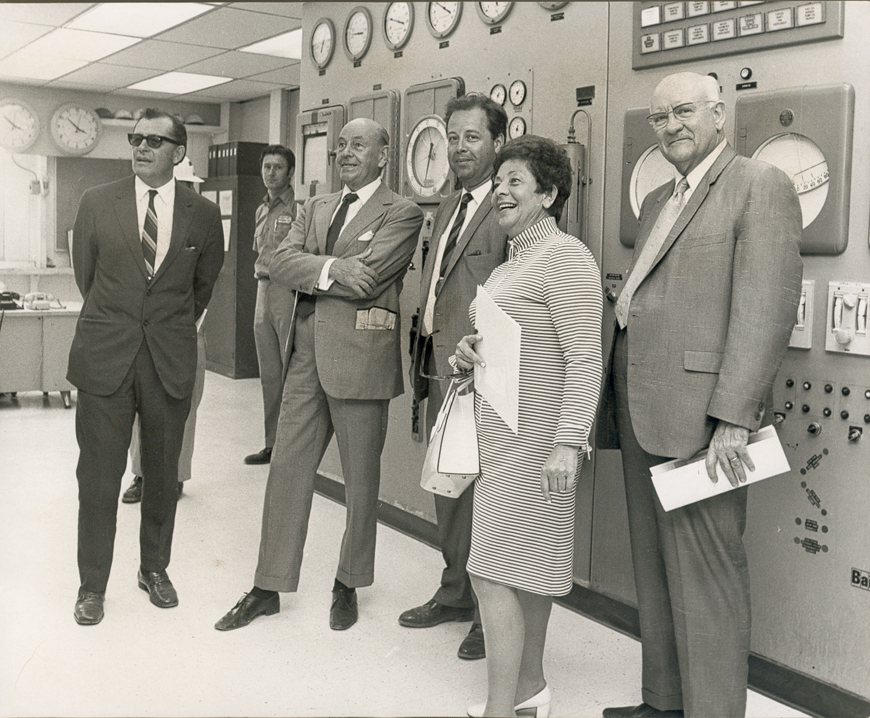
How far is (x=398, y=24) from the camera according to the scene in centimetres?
416

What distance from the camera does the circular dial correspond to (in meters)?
4.37

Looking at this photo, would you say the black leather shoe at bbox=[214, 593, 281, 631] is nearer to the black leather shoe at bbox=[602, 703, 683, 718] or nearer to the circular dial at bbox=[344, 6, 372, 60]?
the black leather shoe at bbox=[602, 703, 683, 718]

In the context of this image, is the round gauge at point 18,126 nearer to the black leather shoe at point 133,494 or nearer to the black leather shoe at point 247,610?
the black leather shoe at point 133,494

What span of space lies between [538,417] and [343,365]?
3.27 ft

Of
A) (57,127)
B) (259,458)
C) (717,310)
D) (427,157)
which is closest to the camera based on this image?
(717,310)

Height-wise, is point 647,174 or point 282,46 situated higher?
point 282,46

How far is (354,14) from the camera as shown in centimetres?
445

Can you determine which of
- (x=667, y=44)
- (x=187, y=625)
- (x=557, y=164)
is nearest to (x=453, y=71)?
(x=667, y=44)

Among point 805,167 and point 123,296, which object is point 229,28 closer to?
point 123,296

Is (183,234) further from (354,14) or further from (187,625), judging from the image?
(354,14)

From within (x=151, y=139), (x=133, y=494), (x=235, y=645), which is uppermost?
(x=151, y=139)

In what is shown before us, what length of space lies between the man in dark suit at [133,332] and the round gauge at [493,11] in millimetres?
1354

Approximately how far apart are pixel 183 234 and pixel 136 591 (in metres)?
1.38

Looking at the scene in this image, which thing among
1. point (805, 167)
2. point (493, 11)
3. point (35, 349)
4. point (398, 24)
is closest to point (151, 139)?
point (493, 11)
